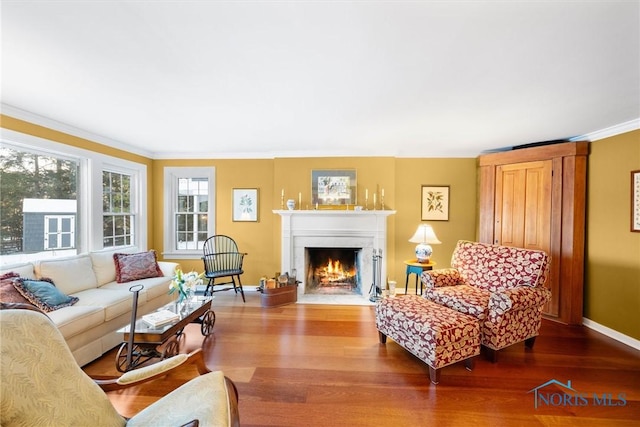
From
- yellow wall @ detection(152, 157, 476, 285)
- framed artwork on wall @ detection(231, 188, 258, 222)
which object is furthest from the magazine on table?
framed artwork on wall @ detection(231, 188, 258, 222)

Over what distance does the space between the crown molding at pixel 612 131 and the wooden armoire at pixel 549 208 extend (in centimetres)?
11

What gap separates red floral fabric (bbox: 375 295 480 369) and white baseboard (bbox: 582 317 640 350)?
1.91 metres

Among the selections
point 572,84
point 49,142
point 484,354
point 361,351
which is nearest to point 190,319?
point 361,351

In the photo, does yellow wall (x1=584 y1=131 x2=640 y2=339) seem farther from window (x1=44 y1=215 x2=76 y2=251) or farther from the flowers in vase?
window (x1=44 y1=215 x2=76 y2=251)

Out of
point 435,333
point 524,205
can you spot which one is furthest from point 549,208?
point 435,333

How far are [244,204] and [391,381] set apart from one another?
3.36 meters

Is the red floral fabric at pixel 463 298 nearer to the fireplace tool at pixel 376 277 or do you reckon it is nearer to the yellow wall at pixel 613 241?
the fireplace tool at pixel 376 277

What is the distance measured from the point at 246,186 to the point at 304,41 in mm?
3193

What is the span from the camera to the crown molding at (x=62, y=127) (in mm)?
2507

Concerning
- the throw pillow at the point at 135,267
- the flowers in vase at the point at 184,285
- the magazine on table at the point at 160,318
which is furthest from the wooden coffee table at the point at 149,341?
the throw pillow at the point at 135,267

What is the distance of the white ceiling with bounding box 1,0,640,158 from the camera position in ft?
4.25

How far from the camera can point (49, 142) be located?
9.39 feet

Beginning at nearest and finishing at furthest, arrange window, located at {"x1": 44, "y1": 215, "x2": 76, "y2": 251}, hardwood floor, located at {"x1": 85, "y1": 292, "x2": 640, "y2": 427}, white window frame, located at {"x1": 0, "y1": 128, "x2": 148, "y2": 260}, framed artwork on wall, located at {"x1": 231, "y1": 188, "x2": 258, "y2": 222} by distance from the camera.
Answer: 1. hardwood floor, located at {"x1": 85, "y1": 292, "x2": 640, "y2": 427}
2. white window frame, located at {"x1": 0, "y1": 128, "x2": 148, "y2": 260}
3. window, located at {"x1": 44, "y1": 215, "x2": 76, "y2": 251}
4. framed artwork on wall, located at {"x1": 231, "y1": 188, "x2": 258, "y2": 222}

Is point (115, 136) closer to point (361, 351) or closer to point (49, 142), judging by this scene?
point (49, 142)
